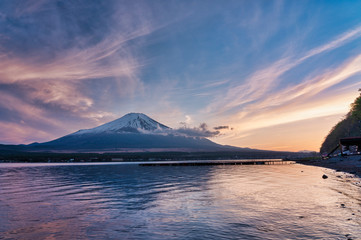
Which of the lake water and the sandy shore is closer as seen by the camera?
the lake water

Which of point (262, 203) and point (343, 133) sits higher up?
point (343, 133)

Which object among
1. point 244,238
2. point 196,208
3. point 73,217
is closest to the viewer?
point 244,238

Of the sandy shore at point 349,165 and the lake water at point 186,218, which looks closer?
the lake water at point 186,218

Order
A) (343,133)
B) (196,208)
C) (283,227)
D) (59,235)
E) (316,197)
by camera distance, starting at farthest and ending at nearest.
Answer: (343,133)
(316,197)
(196,208)
(283,227)
(59,235)

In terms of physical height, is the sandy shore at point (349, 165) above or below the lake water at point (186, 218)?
above

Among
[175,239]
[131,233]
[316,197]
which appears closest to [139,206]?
[131,233]

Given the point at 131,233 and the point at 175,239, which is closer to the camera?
the point at 175,239

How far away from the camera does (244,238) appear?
12.1m

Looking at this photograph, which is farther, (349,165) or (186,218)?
(349,165)

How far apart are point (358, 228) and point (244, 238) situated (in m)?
6.40

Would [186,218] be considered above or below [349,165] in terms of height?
below

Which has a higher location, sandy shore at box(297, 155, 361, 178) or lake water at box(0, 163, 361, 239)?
sandy shore at box(297, 155, 361, 178)

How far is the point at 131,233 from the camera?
43.3 ft

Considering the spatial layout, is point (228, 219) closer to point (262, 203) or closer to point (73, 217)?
point (262, 203)
